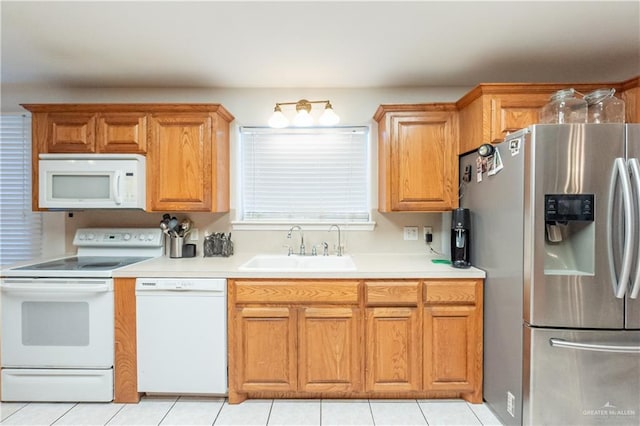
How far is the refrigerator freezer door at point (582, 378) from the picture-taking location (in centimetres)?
155

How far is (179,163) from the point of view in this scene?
2293mm

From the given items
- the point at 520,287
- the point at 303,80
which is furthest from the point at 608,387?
the point at 303,80

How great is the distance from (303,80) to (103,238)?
210 cm

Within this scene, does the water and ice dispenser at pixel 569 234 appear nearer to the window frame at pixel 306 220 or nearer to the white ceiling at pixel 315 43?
the white ceiling at pixel 315 43

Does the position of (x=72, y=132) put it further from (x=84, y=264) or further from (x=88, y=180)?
(x=84, y=264)

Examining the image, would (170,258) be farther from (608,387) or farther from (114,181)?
(608,387)

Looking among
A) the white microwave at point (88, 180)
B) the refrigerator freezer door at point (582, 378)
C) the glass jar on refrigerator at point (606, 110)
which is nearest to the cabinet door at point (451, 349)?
Answer: the refrigerator freezer door at point (582, 378)

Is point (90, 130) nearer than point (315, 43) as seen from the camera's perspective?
No

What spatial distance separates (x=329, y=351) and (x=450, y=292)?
86 centimetres

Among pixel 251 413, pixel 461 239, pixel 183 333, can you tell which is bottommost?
pixel 251 413

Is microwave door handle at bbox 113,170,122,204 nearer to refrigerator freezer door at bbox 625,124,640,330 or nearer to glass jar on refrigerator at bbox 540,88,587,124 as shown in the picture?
glass jar on refrigerator at bbox 540,88,587,124

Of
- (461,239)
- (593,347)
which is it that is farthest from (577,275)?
(461,239)

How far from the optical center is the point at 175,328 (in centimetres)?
194

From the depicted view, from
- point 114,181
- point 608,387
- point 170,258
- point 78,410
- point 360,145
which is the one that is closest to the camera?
point 608,387
